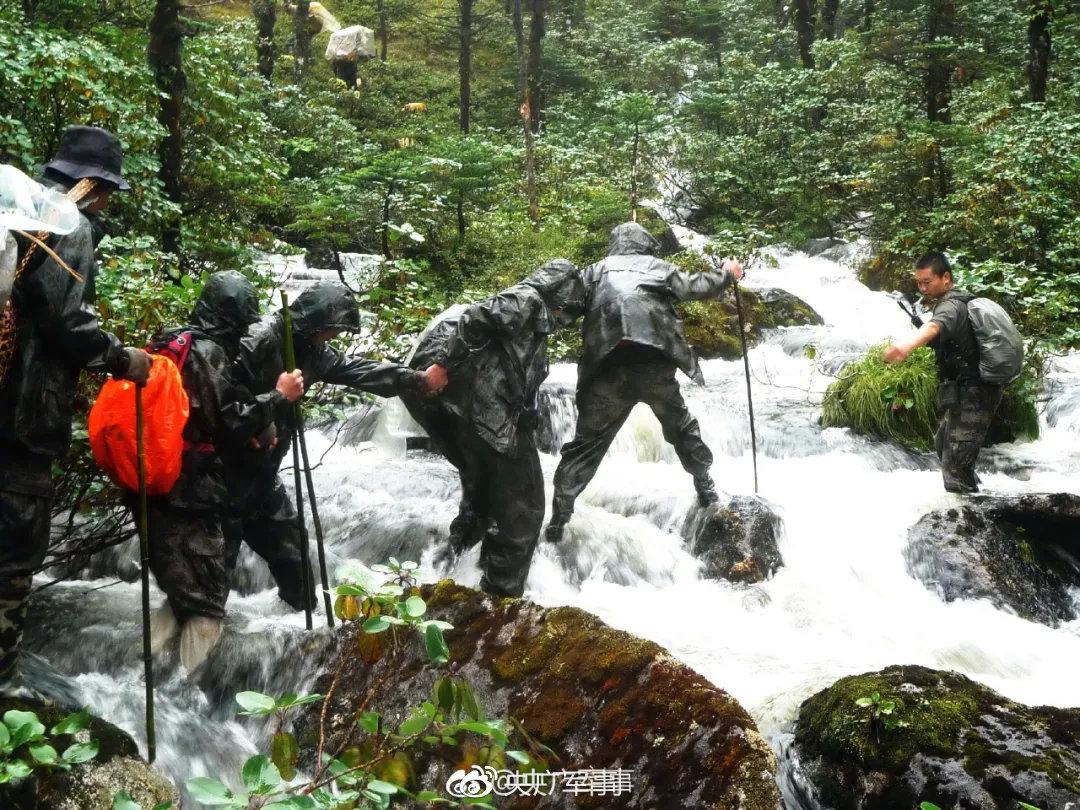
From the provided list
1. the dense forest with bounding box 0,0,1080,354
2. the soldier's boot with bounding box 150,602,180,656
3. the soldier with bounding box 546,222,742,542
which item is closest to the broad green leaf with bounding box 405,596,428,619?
the soldier's boot with bounding box 150,602,180,656

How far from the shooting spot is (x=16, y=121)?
20.5 ft

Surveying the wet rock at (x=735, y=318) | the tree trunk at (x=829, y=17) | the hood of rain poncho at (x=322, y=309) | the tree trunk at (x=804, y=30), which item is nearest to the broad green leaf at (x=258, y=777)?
the hood of rain poncho at (x=322, y=309)

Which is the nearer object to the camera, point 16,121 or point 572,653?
point 572,653

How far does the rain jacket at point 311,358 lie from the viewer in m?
4.45

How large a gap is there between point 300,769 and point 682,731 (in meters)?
1.57

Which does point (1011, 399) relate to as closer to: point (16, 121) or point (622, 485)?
point (622, 485)

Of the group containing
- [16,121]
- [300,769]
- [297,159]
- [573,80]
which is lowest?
[300,769]

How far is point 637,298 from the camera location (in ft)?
20.9

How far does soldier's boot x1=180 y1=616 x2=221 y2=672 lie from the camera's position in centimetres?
421

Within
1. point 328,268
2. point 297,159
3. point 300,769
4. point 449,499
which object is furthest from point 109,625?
point 297,159

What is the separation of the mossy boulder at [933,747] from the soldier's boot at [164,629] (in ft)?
9.79

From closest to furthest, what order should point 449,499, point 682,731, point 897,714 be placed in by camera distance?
point 682,731 → point 897,714 → point 449,499

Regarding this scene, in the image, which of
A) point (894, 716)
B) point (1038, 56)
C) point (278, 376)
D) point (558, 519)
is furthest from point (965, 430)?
point (1038, 56)

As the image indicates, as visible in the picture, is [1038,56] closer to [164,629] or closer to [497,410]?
[497,410]
